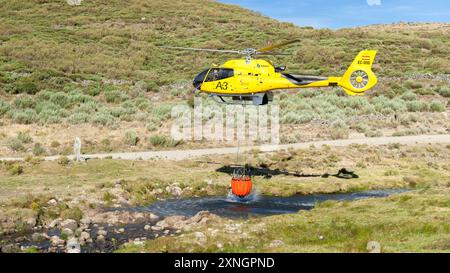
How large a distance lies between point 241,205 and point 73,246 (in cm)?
800

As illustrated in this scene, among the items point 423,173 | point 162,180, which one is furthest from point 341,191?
point 162,180

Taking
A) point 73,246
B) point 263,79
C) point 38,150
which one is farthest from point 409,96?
point 73,246

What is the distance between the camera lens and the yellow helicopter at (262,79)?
77.9 ft

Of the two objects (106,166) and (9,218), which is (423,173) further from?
(9,218)

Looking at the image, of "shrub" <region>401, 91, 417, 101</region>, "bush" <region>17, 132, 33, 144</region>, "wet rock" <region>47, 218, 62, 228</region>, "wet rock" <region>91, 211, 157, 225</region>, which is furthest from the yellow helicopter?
"shrub" <region>401, 91, 417, 101</region>

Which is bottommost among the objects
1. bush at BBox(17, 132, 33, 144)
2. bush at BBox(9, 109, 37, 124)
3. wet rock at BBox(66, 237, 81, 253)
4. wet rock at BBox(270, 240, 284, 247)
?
wet rock at BBox(66, 237, 81, 253)

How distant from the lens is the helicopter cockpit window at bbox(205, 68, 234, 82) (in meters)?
24.7

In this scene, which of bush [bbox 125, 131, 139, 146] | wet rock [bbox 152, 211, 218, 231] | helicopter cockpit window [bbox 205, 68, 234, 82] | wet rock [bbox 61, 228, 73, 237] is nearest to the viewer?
wet rock [bbox 61, 228, 73, 237]

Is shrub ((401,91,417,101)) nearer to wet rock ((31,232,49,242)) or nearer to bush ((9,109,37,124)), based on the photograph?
bush ((9,109,37,124))

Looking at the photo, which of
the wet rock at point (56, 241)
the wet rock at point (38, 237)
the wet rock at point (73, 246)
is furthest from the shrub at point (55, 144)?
the wet rock at point (73, 246)

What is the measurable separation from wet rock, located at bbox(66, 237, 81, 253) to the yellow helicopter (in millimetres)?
11108

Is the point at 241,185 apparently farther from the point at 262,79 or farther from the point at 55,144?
the point at 55,144

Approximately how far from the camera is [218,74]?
24.9 meters
